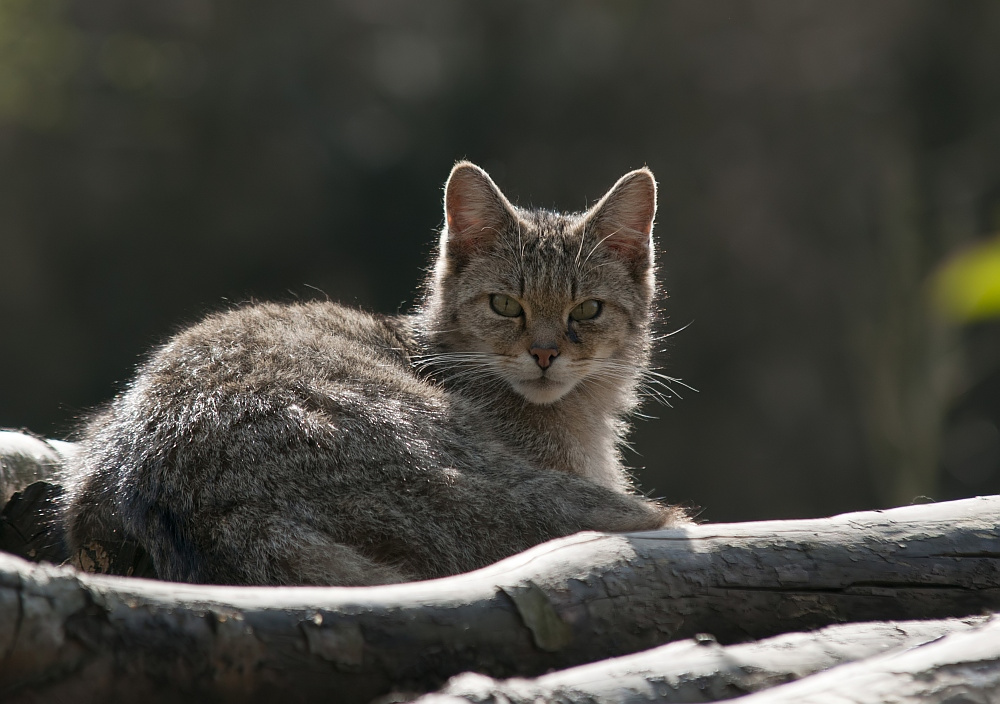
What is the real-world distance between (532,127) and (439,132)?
1380 mm

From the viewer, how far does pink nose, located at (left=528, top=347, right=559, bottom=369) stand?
4.38 m

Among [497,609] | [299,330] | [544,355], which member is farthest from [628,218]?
[497,609]

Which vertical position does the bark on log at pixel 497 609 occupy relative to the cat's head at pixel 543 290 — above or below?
below

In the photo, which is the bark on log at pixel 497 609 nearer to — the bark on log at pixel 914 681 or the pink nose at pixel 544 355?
the bark on log at pixel 914 681

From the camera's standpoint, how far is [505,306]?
4.63m

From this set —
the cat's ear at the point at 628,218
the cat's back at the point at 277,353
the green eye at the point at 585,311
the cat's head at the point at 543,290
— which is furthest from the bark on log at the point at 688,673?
the cat's ear at the point at 628,218

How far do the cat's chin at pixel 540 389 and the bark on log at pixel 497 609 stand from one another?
5.38 feet

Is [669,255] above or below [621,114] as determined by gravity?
below

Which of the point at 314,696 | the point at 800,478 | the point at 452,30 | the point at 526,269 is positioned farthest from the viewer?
the point at 452,30

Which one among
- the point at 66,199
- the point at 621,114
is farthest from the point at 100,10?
the point at 621,114

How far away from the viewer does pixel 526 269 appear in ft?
15.1

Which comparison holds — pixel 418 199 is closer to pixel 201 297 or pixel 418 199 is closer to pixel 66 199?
pixel 201 297

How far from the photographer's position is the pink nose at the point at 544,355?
4375 millimetres

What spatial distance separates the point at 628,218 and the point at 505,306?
811 millimetres
